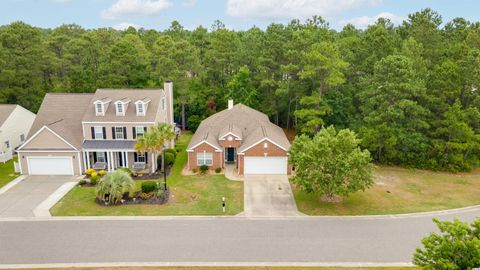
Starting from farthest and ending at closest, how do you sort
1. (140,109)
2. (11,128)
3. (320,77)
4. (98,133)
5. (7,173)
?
(320,77) < (11,128) < (140,109) < (98,133) < (7,173)

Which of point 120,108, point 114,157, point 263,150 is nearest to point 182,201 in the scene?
point 263,150

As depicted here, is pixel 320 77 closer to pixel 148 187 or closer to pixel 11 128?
pixel 148 187

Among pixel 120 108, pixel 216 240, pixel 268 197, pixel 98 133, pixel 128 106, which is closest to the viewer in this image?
pixel 216 240

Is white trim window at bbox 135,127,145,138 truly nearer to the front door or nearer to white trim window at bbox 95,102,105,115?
white trim window at bbox 95,102,105,115

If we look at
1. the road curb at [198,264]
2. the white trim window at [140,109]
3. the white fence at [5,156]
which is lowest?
the road curb at [198,264]

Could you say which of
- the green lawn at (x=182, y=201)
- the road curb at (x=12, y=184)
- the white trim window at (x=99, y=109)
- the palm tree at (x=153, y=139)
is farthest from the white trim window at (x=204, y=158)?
the road curb at (x=12, y=184)

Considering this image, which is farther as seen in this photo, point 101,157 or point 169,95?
point 169,95

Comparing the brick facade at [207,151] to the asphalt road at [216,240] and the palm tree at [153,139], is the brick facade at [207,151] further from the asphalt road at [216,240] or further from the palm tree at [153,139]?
the asphalt road at [216,240]
